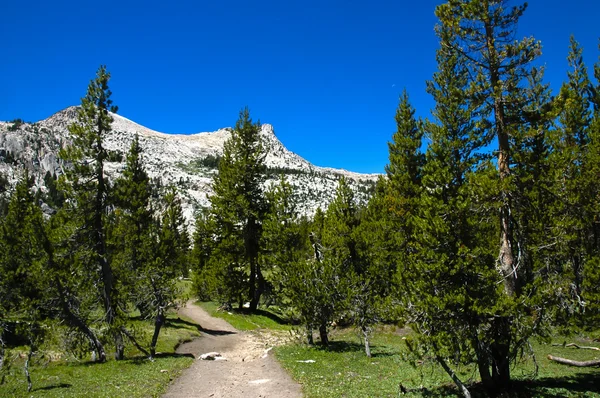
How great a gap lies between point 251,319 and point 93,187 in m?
23.1

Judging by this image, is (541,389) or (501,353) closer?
(501,353)

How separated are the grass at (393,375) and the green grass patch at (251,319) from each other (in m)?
13.4

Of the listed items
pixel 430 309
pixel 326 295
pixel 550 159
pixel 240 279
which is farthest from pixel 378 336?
pixel 550 159

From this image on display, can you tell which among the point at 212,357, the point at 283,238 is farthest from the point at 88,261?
the point at 283,238

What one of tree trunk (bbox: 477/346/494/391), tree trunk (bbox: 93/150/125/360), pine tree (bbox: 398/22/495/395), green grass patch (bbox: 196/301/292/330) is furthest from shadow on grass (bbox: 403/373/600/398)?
green grass patch (bbox: 196/301/292/330)

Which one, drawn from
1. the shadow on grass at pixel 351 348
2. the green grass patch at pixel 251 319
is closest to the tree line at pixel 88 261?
the shadow on grass at pixel 351 348

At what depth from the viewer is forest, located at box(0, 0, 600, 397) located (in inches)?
512

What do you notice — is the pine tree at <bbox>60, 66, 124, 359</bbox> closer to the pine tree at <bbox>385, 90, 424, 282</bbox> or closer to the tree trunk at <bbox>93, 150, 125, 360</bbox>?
the tree trunk at <bbox>93, 150, 125, 360</bbox>

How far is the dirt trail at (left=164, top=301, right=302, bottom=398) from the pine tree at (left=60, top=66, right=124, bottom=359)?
673cm

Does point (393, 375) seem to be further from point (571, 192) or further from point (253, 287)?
point (253, 287)

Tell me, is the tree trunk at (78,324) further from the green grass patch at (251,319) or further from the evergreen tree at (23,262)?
the green grass patch at (251,319)

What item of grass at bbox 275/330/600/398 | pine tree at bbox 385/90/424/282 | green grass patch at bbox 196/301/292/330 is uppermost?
pine tree at bbox 385/90/424/282

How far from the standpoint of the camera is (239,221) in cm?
4134

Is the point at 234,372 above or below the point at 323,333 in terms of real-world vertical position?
below
